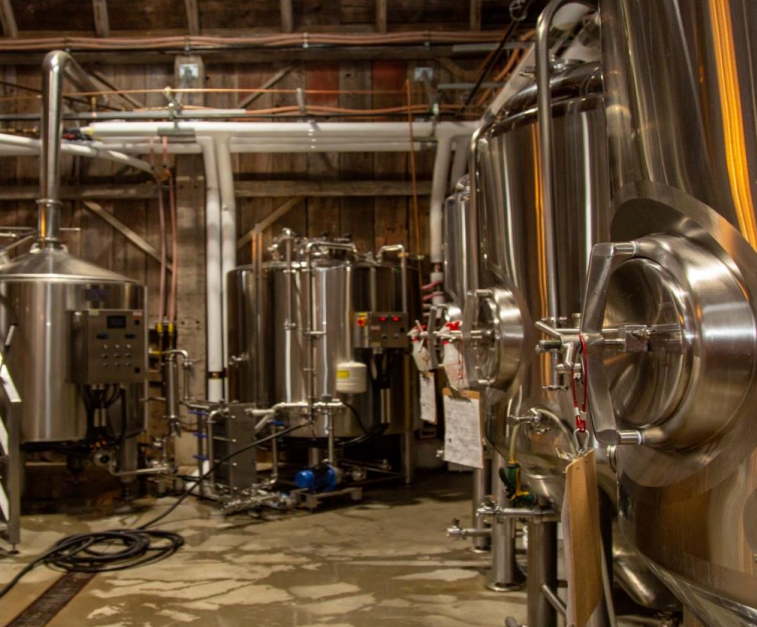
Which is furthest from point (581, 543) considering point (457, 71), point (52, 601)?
point (457, 71)

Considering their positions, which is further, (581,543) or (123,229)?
(123,229)

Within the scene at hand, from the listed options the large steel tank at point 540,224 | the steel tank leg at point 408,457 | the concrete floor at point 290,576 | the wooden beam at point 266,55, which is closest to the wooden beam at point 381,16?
the wooden beam at point 266,55

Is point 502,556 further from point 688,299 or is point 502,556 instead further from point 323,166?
point 323,166

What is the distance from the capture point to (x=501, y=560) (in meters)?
2.88

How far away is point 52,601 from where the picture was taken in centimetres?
289

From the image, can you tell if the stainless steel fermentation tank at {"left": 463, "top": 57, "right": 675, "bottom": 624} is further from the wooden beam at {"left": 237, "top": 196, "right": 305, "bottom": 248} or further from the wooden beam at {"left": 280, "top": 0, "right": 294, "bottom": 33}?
the wooden beam at {"left": 280, "top": 0, "right": 294, "bottom": 33}

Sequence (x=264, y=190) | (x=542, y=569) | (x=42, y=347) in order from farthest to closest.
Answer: (x=264, y=190) < (x=42, y=347) < (x=542, y=569)

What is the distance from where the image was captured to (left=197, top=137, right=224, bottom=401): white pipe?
5.21m

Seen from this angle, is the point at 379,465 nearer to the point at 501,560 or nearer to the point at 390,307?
the point at 390,307

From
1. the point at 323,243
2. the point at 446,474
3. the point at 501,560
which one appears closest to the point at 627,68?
the point at 501,560

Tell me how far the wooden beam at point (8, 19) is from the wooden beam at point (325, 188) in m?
2.03

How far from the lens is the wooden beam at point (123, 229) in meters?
5.66

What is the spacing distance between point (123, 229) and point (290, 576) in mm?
3443

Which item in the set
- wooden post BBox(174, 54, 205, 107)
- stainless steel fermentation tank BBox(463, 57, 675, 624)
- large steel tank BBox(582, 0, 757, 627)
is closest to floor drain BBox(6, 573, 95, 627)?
stainless steel fermentation tank BBox(463, 57, 675, 624)
